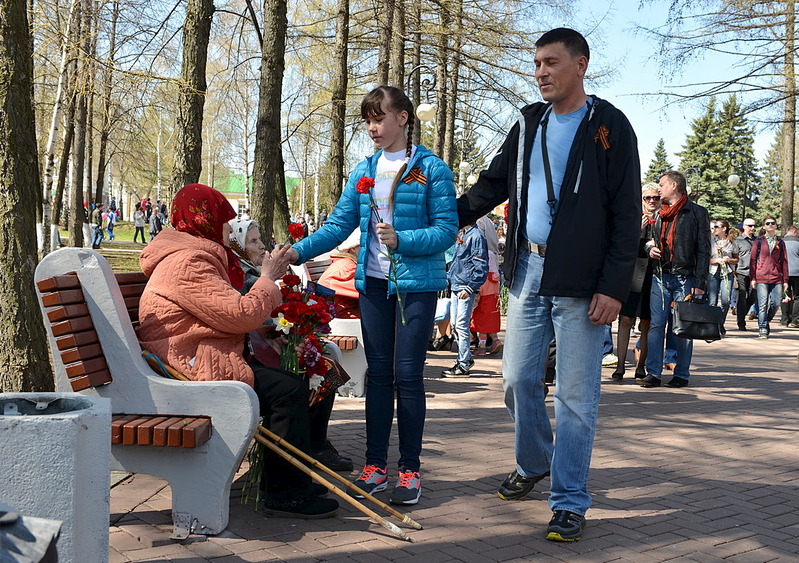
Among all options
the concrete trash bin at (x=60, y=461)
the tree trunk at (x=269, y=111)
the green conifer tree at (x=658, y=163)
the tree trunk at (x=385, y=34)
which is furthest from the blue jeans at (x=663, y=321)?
the green conifer tree at (x=658, y=163)

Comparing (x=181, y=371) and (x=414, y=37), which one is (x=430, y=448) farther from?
(x=414, y=37)

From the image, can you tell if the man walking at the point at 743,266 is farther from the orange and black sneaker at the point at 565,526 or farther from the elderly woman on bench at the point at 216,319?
the elderly woman on bench at the point at 216,319

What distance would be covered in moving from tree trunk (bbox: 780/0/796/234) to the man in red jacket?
3.16 metres

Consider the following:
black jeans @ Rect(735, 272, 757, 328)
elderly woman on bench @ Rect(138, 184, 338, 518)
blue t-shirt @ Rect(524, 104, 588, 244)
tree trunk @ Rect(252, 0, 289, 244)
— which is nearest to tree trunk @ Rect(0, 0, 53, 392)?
elderly woman on bench @ Rect(138, 184, 338, 518)

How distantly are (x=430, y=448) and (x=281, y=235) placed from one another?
9343mm

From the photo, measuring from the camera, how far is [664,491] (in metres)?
5.12

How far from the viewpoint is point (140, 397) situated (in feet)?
13.2

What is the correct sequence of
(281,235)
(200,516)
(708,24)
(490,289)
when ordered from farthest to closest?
(708,24), (281,235), (490,289), (200,516)

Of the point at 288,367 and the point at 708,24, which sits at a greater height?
the point at 708,24

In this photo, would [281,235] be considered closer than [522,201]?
No

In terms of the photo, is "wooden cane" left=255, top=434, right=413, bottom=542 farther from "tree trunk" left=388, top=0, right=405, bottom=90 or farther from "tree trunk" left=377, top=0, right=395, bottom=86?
"tree trunk" left=388, top=0, right=405, bottom=90

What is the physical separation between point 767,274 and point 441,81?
29.6 feet

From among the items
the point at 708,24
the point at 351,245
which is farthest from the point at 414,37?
the point at 351,245

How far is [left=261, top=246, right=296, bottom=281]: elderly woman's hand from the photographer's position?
430cm
